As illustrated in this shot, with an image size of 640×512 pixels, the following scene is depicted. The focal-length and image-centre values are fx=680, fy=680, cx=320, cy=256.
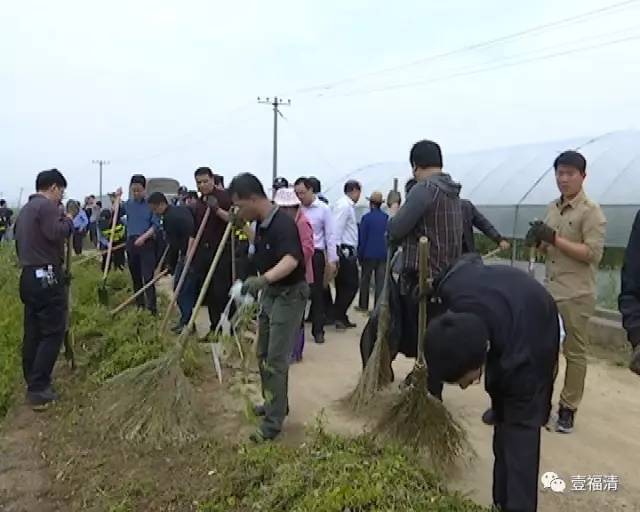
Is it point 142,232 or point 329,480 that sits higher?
point 142,232

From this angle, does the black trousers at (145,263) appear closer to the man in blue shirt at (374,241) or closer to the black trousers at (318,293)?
the black trousers at (318,293)

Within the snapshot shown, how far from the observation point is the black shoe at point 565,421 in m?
4.28

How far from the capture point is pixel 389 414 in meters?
3.86

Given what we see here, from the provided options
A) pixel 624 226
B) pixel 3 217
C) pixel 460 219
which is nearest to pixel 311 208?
pixel 460 219

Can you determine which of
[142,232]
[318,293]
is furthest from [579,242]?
[142,232]

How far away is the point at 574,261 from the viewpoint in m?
4.28

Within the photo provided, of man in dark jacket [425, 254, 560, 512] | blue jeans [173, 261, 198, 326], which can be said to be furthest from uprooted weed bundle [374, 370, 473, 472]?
blue jeans [173, 261, 198, 326]

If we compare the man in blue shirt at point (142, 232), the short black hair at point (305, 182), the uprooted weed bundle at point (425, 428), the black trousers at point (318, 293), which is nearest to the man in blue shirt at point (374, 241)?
the black trousers at point (318, 293)

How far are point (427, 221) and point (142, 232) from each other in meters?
4.87

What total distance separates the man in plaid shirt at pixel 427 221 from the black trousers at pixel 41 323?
8.52ft

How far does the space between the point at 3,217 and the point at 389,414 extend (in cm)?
2209

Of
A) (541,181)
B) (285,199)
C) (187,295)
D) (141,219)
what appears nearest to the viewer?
(285,199)

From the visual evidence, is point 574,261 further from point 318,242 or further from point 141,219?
point 141,219

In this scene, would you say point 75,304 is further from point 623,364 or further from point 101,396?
point 623,364
